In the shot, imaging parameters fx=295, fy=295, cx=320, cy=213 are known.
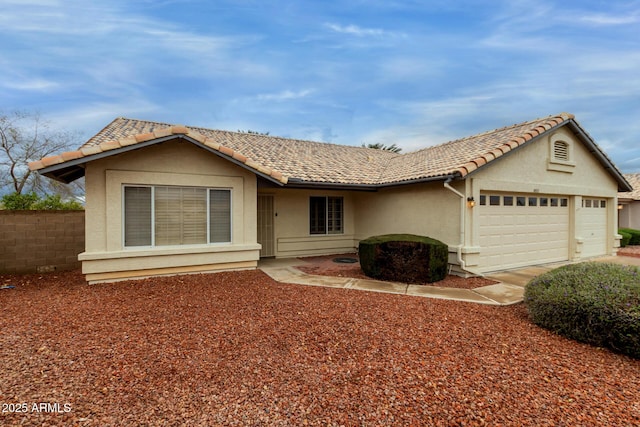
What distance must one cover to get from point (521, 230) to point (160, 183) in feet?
37.6

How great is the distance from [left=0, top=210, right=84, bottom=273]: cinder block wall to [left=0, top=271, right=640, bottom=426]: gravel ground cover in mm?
3591

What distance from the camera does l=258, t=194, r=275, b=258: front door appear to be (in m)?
11.8

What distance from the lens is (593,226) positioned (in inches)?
502

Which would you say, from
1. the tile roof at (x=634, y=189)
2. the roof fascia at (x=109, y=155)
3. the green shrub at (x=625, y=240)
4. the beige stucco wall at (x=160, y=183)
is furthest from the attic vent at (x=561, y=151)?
the tile roof at (x=634, y=189)

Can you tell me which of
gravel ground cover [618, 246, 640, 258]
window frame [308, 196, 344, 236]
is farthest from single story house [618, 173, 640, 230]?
window frame [308, 196, 344, 236]

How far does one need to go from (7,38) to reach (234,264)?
12.6 meters

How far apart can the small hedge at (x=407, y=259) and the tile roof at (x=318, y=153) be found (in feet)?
7.31

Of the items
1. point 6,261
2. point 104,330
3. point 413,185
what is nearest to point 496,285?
point 413,185

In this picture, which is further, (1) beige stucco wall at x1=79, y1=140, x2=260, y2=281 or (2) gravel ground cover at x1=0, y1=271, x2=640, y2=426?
(1) beige stucco wall at x1=79, y1=140, x2=260, y2=281

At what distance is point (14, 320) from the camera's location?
5086 mm

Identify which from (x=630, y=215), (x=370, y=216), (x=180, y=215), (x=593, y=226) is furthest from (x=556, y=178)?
(x=630, y=215)

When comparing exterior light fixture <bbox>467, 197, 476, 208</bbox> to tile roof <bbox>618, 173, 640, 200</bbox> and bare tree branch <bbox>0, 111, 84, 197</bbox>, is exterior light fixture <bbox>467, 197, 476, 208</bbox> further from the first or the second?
bare tree branch <bbox>0, 111, 84, 197</bbox>

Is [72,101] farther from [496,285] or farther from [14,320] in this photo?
[496,285]

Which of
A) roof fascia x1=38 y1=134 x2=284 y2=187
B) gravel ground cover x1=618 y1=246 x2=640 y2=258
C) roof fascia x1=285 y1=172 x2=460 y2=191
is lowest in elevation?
gravel ground cover x1=618 y1=246 x2=640 y2=258
